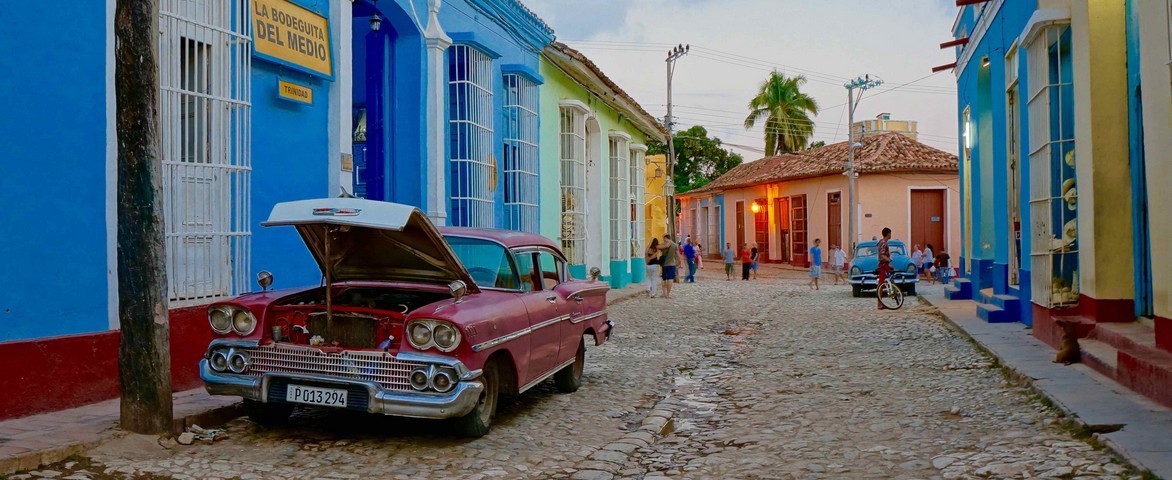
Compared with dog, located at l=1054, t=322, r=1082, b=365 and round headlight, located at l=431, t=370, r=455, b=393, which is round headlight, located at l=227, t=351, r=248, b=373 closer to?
round headlight, located at l=431, t=370, r=455, b=393

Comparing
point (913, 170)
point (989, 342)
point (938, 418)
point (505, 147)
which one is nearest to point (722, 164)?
point (913, 170)

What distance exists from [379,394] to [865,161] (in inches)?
1228

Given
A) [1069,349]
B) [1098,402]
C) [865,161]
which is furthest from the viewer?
[865,161]

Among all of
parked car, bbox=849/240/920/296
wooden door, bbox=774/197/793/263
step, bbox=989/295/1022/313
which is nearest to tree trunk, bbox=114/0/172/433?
step, bbox=989/295/1022/313

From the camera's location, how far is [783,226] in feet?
133

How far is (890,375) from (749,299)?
12308 mm

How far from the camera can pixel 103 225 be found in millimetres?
6859

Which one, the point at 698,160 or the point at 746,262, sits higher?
the point at 698,160

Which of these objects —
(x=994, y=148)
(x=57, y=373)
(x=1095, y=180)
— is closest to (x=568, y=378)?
(x=57, y=373)

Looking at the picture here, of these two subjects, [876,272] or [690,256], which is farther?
[690,256]

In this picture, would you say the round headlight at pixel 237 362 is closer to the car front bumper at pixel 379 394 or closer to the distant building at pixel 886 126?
the car front bumper at pixel 379 394

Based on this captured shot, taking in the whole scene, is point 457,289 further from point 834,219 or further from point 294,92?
point 834,219

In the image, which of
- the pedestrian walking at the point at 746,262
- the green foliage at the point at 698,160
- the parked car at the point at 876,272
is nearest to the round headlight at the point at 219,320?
the parked car at the point at 876,272

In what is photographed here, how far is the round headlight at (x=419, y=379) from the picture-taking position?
552cm
